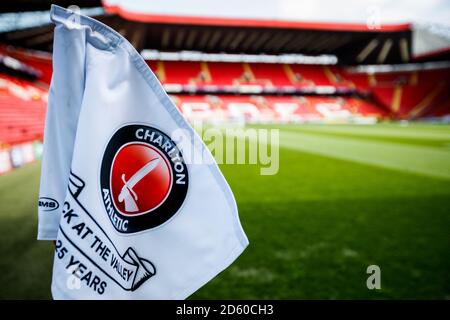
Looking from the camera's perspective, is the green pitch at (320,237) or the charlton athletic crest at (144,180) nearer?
the charlton athletic crest at (144,180)

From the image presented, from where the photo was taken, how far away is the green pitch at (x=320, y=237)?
86.6 inches

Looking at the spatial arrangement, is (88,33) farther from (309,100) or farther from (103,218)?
(309,100)

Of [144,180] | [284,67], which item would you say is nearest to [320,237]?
[144,180]

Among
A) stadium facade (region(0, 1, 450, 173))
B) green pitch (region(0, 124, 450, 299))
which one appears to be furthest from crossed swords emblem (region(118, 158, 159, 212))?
stadium facade (region(0, 1, 450, 173))

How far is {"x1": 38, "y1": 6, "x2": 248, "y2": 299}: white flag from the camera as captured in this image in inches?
35.1

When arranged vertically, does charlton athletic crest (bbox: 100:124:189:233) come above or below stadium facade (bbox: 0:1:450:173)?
below

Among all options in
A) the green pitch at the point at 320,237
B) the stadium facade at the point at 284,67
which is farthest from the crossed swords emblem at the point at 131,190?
the stadium facade at the point at 284,67

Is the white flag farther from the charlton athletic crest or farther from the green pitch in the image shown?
the green pitch

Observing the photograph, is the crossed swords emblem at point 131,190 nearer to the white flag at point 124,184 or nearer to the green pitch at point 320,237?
the white flag at point 124,184

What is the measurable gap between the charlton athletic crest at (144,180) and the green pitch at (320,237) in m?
1.38

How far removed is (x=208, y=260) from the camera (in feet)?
3.16

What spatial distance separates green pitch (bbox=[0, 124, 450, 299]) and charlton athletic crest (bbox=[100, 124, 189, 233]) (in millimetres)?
1379

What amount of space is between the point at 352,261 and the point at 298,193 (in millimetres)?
2085
